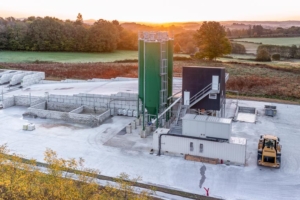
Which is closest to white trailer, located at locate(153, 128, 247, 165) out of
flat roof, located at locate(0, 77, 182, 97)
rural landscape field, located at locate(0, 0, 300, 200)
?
rural landscape field, located at locate(0, 0, 300, 200)

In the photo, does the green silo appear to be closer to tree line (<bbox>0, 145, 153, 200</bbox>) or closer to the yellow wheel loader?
the yellow wheel loader

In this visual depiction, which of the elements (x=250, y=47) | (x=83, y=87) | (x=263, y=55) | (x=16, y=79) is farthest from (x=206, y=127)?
(x=250, y=47)

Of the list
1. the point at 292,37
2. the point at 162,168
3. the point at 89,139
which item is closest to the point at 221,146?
the point at 162,168

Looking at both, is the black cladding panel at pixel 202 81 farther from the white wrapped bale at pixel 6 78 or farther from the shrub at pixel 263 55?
the shrub at pixel 263 55

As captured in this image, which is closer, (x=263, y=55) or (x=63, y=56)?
(x=263, y=55)

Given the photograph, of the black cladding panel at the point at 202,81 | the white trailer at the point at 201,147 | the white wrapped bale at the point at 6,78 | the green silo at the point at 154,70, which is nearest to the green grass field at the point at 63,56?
the white wrapped bale at the point at 6,78

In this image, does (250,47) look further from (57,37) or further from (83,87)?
(83,87)
